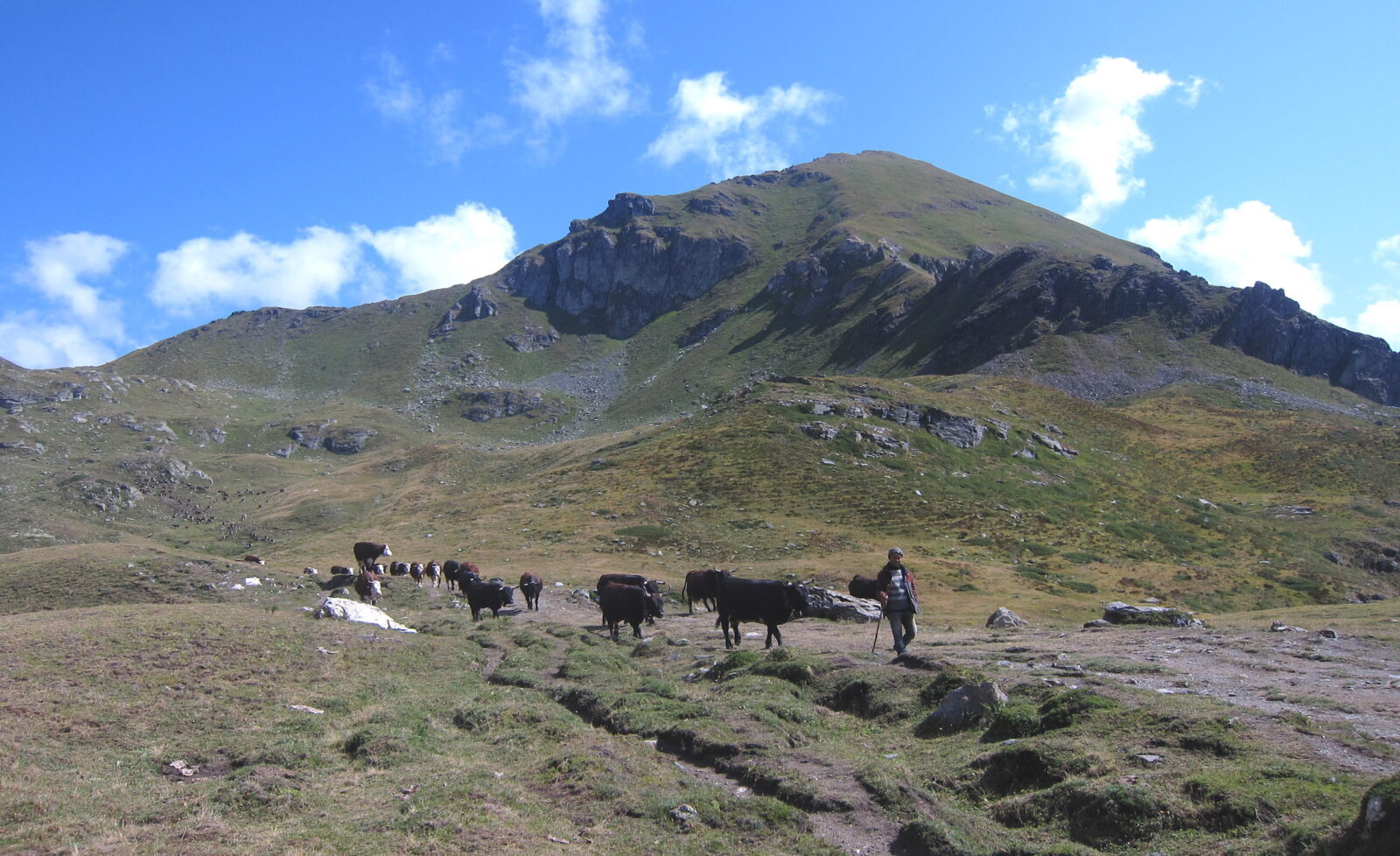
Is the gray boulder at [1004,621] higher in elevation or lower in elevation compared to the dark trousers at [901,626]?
lower

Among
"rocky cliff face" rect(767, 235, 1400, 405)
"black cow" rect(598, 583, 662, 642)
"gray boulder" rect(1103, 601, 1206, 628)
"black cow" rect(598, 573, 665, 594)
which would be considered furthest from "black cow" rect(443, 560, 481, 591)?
"rocky cliff face" rect(767, 235, 1400, 405)

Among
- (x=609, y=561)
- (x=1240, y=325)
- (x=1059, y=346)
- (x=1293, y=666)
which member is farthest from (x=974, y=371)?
(x=1293, y=666)

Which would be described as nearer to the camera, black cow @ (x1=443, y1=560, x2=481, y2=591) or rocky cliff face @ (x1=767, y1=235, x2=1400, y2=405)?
black cow @ (x1=443, y1=560, x2=481, y2=591)

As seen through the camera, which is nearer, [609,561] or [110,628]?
[110,628]

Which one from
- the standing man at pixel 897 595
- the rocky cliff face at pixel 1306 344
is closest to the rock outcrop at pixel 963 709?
the standing man at pixel 897 595

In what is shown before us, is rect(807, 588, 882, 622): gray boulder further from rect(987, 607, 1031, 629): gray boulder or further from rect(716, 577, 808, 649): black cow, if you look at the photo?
rect(716, 577, 808, 649): black cow

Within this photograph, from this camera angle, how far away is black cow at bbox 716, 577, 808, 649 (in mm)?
22438

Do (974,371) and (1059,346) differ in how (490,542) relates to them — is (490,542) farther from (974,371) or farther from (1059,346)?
(1059,346)

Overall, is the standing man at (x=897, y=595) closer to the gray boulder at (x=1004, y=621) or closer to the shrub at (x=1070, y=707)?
the shrub at (x=1070, y=707)

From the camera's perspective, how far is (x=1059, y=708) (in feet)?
40.0

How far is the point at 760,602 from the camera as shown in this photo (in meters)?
22.7

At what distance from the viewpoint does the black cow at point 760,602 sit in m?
22.4

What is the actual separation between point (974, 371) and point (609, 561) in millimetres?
102429

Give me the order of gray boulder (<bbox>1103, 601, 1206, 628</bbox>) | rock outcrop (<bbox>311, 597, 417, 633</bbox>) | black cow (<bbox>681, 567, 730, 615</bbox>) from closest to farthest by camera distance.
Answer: rock outcrop (<bbox>311, 597, 417, 633</bbox>)
gray boulder (<bbox>1103, 601, 1206, 628</bbox>)
black cow (<bbox>681, 567, 730, 615</bbox>)
